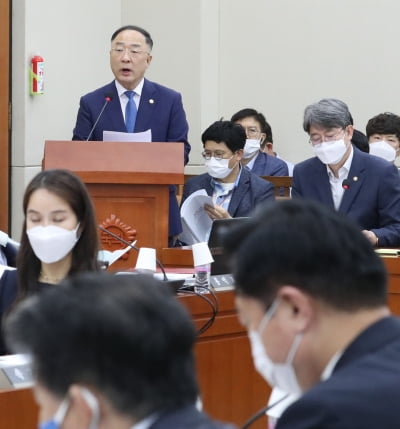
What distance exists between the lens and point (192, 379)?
56.8 inches

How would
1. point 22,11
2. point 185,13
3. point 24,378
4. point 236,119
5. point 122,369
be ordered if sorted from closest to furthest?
point 122,369 < point 24,378 < point 22,11 < point 236,119 < point 185,13

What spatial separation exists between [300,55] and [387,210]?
3.86 m

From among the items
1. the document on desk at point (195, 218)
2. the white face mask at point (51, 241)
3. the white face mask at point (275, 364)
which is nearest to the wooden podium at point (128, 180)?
the document on desk at point (195, 218)

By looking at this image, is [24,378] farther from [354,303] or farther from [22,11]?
[22,11]

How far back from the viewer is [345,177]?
5176 millimetres

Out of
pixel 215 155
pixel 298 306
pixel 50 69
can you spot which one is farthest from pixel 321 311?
pixel 50 69

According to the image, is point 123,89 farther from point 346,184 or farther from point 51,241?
point 51,241

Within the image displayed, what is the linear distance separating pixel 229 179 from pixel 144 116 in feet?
1.95

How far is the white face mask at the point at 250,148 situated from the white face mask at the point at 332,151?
235 centimetres

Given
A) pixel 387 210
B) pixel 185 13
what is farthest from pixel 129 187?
pixel 185 13

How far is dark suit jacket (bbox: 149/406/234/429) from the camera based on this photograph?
4.57 ft

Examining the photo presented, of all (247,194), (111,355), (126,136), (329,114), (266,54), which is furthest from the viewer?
(266,54)

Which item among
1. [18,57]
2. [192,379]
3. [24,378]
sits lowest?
[24,378]

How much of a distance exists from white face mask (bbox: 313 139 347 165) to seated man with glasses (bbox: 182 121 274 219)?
20.3 inches
